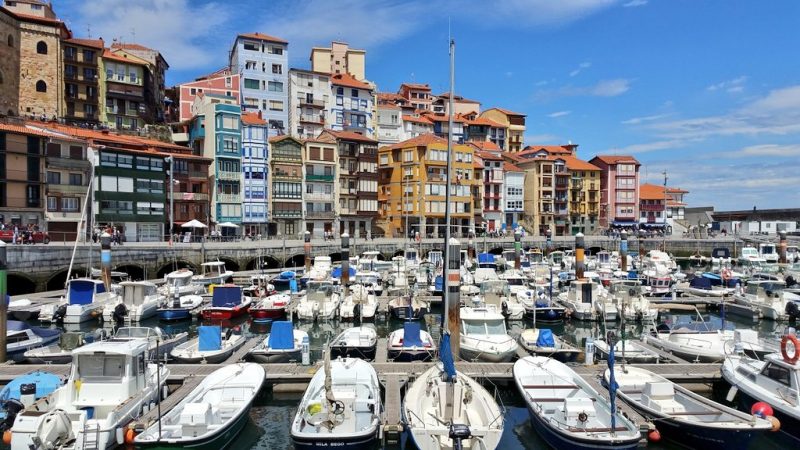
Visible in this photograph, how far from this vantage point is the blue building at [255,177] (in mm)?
79250

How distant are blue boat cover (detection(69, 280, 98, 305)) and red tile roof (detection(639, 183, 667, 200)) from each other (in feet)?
357

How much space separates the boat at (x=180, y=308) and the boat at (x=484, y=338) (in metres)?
21.5

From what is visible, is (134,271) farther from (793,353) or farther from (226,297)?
(793,353)

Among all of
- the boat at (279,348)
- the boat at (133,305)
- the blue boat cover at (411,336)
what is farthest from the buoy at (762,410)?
the boat at (133,305)

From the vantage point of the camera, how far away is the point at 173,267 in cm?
5822

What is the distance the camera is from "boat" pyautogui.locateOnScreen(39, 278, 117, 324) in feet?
121

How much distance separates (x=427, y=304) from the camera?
4266cm

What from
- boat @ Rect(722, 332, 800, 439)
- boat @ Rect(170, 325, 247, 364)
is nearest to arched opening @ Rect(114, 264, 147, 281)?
boat @ Rect(170, 325, 247, 364)

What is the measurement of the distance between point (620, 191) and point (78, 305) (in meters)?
104

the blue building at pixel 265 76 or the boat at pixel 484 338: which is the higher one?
the blue building at pixel 265 76

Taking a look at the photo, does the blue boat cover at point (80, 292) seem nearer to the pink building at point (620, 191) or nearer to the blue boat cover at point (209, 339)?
the blue boat cover at point (209, 339)

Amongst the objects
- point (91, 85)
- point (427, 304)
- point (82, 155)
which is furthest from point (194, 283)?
point (91, 85)

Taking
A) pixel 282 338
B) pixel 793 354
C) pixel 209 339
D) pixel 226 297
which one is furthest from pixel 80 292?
pixel 793 354

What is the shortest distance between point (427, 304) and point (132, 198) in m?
41.8
